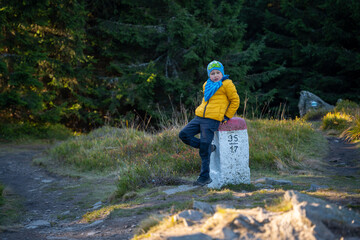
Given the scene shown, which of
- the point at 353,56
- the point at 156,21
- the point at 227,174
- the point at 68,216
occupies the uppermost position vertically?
the point at 156,21

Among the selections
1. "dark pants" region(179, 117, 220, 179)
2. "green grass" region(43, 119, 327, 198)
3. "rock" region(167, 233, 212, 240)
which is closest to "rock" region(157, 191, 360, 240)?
"rock" region(167, 233, 212, 240)

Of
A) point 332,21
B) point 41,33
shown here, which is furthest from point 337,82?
point 41,33

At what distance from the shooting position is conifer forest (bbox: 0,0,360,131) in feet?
43.9

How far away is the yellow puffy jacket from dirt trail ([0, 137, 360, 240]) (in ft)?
5.86

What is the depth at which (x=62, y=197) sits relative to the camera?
6625mm

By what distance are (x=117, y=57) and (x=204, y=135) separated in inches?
547

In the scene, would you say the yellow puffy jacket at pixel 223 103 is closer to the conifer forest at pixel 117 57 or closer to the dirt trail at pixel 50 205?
the dirt trail at pixel 50 205

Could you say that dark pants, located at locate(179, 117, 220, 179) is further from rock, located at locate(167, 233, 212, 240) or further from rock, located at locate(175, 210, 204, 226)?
rock, located at locate(167, 233, 212, 240)

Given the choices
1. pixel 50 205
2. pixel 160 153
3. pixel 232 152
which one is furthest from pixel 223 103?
pixel 50 205

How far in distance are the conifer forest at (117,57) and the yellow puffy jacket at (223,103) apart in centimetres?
674

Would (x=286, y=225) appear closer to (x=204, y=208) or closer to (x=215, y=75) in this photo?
(x=204, y=208)

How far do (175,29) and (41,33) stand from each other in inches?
234

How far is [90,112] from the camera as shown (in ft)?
55.2

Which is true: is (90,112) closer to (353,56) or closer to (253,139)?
(253,139)
